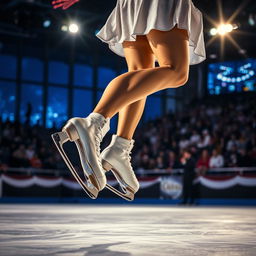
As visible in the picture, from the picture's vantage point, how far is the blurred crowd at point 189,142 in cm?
1173

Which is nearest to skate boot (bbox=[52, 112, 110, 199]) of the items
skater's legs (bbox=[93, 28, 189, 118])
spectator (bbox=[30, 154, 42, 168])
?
skater's legs (bbox=[93, 28, 189, 118])

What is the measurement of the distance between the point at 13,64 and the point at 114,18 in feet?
59.3

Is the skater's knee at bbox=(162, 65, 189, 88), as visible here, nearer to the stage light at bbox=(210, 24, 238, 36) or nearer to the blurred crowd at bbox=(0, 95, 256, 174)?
the blurred crowd at bbox=(0, 95, 256, 174)

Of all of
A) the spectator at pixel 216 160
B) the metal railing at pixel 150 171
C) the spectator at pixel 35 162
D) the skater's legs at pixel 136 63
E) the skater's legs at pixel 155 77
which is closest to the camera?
the skater's legs at pixel 155 77

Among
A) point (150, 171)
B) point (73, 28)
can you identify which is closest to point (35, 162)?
point (150, 171)

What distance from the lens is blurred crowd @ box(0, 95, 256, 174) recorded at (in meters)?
11.7

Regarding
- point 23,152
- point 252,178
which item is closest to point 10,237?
point 252,178

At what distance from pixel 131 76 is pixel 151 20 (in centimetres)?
29

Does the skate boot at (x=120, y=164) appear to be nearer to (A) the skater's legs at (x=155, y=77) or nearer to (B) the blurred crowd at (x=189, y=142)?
(A) the skater's legs at (x=155, y=77)

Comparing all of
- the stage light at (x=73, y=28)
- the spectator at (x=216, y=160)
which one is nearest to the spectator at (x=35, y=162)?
the stage light at (x=73, y=28)

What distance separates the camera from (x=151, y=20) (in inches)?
88.2

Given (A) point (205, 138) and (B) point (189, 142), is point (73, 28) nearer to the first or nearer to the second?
(B) point (189, 142)

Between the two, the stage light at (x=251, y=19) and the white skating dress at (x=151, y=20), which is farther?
the stage light at (x=251, y=19)

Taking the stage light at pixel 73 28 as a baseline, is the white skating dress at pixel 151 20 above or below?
below
